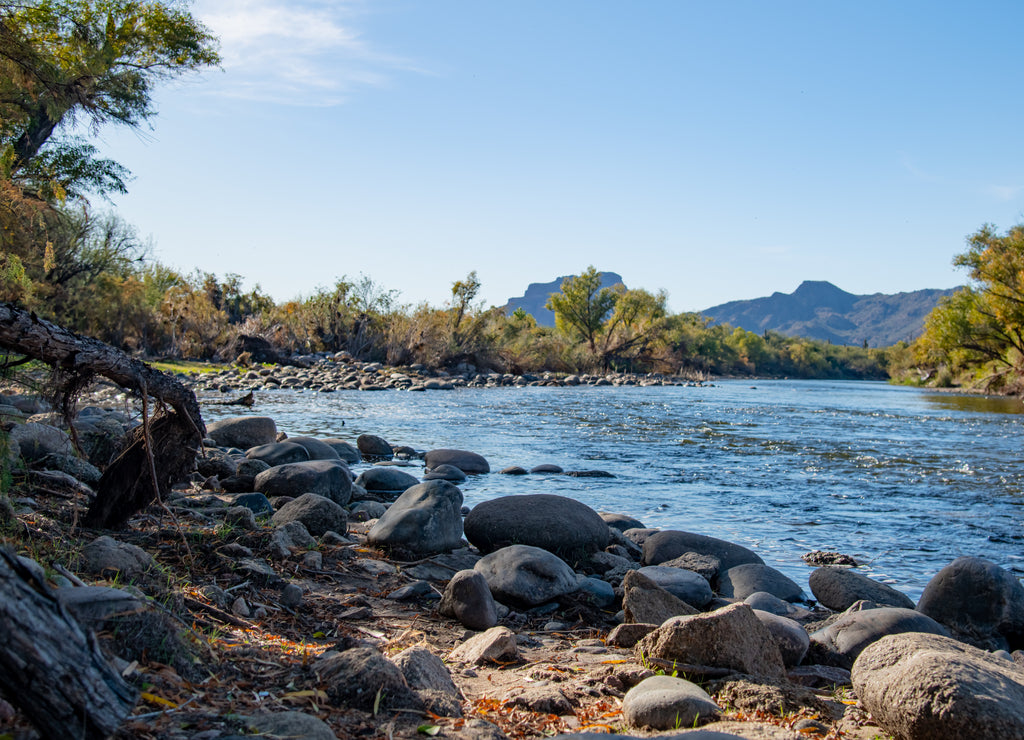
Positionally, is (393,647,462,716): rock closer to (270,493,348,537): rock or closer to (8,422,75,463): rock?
(270,493,348,537): rock

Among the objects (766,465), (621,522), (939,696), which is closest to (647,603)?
(939,696)

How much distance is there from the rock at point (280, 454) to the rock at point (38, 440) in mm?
2882

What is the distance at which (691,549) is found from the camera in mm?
6301

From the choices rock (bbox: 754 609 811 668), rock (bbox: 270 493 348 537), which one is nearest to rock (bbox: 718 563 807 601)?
rock (bbox: 754 609 811 668)

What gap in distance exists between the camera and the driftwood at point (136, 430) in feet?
12.4

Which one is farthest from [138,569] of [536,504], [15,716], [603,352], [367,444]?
[603,352]

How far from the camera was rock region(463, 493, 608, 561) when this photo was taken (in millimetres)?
6234

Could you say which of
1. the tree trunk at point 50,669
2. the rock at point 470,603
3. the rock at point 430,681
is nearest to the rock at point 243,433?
the rock at point 470,603

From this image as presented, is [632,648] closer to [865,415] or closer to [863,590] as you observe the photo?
[863,590]

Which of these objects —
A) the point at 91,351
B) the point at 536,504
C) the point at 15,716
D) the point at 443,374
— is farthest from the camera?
the point at 443,374

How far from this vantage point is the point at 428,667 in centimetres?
309

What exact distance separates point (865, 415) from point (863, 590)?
806 inches

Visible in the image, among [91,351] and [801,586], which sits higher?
[91,351]

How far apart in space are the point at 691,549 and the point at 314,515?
11.2 feet
